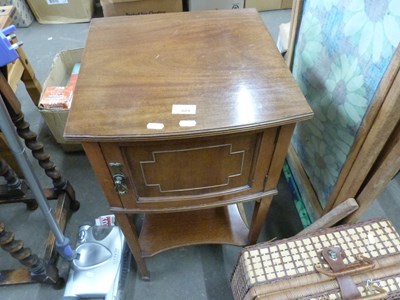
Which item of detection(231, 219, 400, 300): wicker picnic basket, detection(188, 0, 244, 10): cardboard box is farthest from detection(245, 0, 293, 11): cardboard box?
detection(231, 219, 400, 300): wicker picnic basket

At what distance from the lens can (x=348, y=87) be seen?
0.72m

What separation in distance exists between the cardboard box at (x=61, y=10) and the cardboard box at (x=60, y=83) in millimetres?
1016

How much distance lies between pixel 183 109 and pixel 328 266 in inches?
19.1

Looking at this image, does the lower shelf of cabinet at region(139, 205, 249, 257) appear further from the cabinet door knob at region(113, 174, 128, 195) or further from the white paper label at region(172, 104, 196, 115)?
the white paper label at region(172, 104, 196, 115)

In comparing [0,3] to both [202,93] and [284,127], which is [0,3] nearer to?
[202,93]

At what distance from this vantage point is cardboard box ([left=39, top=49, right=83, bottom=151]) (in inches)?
48.9

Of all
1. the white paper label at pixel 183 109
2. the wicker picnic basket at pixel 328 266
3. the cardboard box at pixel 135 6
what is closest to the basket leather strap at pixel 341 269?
the wicker picnic basket at pixel 328 266

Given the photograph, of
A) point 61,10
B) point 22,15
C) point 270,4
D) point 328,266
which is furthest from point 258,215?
point 22,15

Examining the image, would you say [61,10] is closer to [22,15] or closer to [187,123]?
[22,15]

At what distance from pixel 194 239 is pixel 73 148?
827mm

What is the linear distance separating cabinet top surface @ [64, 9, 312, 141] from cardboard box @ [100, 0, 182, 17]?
34.7 inches

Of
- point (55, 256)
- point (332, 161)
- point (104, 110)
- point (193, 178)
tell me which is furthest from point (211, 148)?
point (55, 256)

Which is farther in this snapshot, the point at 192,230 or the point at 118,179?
the point at 192,230

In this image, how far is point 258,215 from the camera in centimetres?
85
